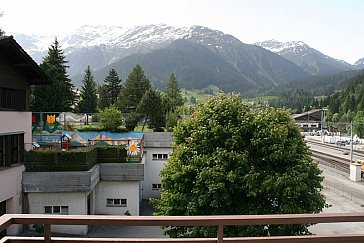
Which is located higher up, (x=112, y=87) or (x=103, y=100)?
(x=112, y=87)

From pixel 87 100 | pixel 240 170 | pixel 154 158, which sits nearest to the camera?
pixel 240 170

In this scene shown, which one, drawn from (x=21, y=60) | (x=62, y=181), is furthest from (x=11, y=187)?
(x=21, y=60)

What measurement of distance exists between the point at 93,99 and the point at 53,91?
762 inches

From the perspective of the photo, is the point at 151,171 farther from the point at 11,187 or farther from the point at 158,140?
the point at 11,187

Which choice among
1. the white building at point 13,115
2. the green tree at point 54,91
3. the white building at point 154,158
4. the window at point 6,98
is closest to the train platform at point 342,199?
the white building at point 154,158

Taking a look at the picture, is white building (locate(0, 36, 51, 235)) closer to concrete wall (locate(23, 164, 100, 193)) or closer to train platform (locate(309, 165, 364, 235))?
concrete wall (locate(23, 164, 100, 193))

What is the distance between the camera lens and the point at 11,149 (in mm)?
16531

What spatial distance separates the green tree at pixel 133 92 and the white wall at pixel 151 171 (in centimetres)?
2945

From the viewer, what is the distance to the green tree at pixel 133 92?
5723cm

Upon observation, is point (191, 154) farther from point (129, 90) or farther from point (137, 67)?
point (137, 67)

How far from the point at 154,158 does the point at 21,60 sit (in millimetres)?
13896

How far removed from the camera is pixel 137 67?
2493 inches

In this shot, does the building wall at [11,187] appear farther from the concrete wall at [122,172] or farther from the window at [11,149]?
the concrete wall at [122,172]

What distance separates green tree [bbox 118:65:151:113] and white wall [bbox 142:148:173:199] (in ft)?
96.6
